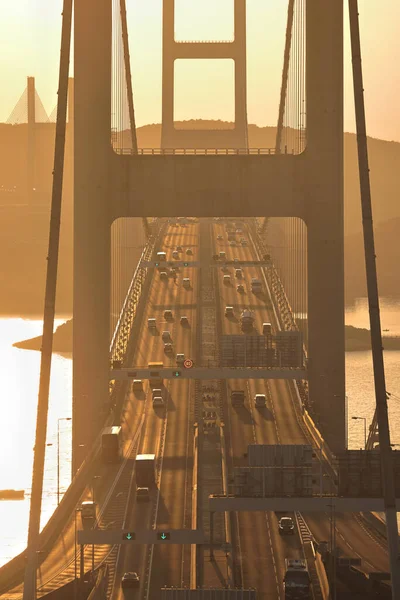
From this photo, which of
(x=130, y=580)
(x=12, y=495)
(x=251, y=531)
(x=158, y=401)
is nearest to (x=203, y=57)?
(x=12, y=495)

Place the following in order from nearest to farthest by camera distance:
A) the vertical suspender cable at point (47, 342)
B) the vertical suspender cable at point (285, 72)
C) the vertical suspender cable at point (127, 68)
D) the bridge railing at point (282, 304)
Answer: the vertical suspender cable at point (47, 342) < the vertical suspender cable at point (127, 68) < the bridge railing at point (282, 304) < the vertical suspender cable at point (285, 72)

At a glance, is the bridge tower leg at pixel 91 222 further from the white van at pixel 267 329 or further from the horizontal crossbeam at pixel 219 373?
the white van at pixel 267 329

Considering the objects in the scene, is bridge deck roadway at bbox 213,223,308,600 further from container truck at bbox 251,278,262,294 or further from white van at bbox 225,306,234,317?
container truck at bbox 251,278,262,294

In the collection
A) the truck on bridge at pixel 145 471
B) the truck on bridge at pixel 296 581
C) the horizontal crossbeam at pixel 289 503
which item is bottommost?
the truck on bridge at pixel 296 581

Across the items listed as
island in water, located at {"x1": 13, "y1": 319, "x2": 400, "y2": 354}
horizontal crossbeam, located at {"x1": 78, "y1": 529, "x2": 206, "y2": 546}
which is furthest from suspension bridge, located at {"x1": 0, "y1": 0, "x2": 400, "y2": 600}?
island in water, located at {"x1": 13, "y1": 319, "x2": 400, "y2": 354}

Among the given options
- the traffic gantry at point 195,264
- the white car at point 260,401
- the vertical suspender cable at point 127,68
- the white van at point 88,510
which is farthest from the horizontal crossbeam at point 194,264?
the white van at point 88,510

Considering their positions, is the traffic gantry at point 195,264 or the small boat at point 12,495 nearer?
the small boat at point 12,495
